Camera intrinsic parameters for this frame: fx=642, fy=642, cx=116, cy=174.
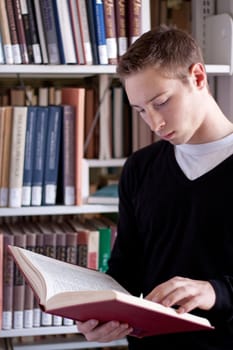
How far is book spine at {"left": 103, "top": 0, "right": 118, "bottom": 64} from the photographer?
5.60 ft

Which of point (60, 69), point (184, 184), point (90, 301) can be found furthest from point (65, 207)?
point (90, 301)

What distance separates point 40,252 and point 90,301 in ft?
3.00

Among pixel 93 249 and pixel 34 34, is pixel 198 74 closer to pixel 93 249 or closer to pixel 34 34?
pixel 34 34

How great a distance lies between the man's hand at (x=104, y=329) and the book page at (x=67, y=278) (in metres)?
0.06

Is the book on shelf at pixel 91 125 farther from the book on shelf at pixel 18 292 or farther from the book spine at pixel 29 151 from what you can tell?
the book on shelf at pixel 18 292

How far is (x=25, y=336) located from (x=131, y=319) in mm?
999

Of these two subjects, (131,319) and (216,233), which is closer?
(131,319)

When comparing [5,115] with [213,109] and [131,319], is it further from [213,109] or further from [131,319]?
[131,319]

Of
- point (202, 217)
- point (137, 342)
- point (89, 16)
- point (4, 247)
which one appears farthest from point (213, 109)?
point (4, 247)

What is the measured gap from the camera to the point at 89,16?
1706mm

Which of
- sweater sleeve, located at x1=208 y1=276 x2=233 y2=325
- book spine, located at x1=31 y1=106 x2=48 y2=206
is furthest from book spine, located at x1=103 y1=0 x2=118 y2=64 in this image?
sweater sleeve, located at x1=208 y1=276 x2=233 y2=325

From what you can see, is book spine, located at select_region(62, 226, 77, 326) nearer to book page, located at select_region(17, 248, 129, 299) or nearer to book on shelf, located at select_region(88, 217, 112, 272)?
book on shelf, located at select_region(88, 217, 112, 272)

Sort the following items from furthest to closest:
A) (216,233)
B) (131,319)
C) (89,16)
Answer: (89,16) → (216,233) → (131,319)

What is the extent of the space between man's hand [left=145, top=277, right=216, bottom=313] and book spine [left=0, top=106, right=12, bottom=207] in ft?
2.57
